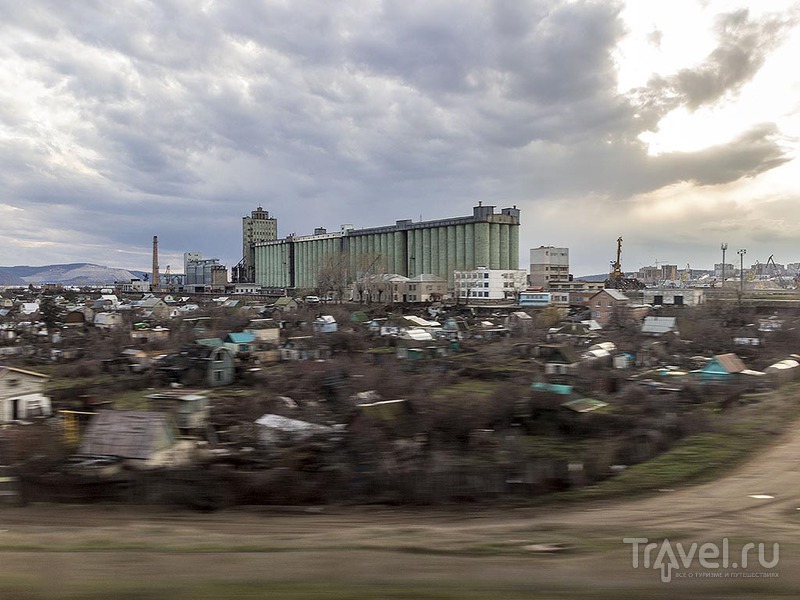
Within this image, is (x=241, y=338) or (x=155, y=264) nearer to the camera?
(x=241, y=338)

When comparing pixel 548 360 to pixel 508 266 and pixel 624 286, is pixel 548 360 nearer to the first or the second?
pixel 508 266

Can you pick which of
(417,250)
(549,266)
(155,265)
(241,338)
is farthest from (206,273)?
(241,338)

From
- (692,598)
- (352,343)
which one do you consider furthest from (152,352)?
(692,598)

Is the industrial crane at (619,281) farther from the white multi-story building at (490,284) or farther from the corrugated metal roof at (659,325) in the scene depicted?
the corrugated metal roof at (659,325)

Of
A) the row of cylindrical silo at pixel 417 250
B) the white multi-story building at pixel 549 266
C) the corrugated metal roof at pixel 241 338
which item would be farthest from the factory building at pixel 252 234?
the corrugated metal roof at pixel 241 338

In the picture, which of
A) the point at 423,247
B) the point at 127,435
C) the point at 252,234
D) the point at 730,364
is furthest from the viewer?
the point at 252,234

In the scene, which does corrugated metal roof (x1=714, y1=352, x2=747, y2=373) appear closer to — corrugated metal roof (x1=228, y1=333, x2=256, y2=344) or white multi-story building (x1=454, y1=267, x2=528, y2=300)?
corrugated metal roof (x1=228, y1=333, x2=256, y2=344)

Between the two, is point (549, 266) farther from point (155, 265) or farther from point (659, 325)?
point (155, 265)

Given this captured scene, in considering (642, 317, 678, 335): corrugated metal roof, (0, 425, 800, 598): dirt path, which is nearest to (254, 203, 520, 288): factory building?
(642, 317, 678, 335): corrugated metal roof
